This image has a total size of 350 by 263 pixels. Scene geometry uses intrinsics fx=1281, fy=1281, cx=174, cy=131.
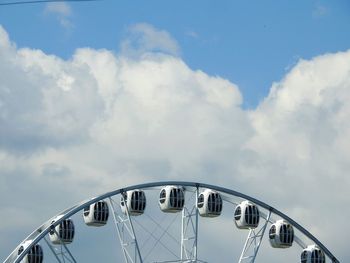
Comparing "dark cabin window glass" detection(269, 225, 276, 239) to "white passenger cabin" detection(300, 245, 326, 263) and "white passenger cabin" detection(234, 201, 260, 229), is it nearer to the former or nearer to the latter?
"white passenger cabin" detection(234, 201, 260, 229)

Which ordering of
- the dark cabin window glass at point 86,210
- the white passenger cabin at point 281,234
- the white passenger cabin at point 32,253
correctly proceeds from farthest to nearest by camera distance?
the white passenger cabin at point 281,234 < the dark cabin window glass at point 86,210 < the white passenger cabin at point 32,253

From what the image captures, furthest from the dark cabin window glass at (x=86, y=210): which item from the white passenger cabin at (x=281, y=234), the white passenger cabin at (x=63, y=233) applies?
the white passenger cabin at (x=281, y=234)

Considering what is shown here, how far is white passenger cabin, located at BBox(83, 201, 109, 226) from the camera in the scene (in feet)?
309

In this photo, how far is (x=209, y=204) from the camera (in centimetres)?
9731

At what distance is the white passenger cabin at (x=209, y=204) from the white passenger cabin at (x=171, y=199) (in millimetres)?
2012

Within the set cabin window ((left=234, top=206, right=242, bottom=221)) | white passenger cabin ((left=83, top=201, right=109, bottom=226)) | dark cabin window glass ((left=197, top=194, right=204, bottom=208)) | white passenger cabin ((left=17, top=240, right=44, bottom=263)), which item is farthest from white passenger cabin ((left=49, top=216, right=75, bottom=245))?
cabin window ((left=234, top=206, right=242, bottom=221))

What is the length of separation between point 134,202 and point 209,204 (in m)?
5.95

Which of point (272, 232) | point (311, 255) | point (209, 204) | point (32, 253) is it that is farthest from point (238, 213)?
point (32, 253)

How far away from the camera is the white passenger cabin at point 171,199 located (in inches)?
3757

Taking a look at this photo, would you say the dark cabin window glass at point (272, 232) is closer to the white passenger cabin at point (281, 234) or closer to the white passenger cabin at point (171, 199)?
the white passenger cabin at point (281, 234)

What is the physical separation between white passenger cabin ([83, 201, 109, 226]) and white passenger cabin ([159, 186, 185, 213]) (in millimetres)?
4314

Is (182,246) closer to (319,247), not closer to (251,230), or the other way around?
(251,230)

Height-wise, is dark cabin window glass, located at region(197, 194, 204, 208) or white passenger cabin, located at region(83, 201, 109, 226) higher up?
dark cabin window glass, located at region(197, 194, 204, 208)

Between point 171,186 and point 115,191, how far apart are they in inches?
168
